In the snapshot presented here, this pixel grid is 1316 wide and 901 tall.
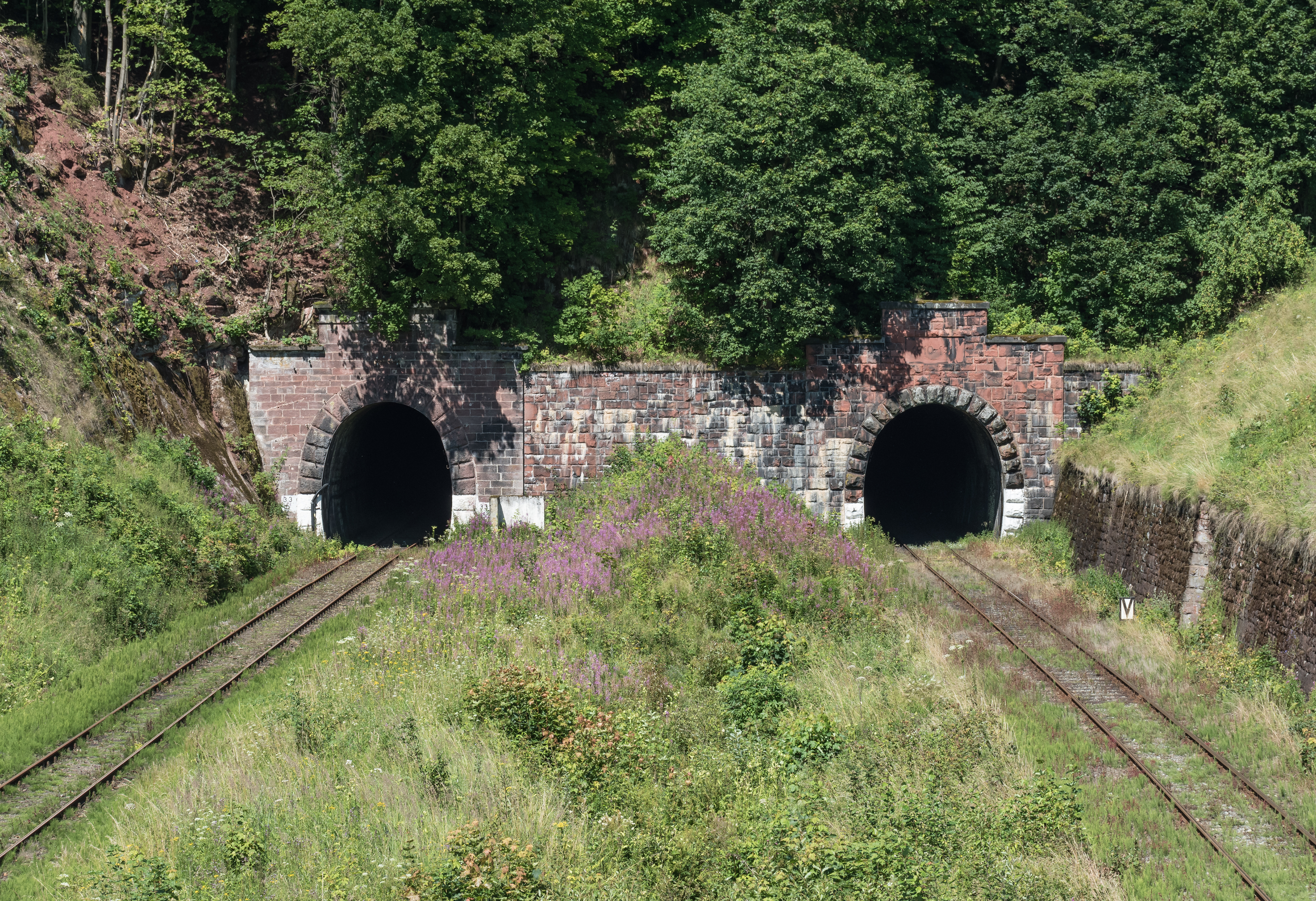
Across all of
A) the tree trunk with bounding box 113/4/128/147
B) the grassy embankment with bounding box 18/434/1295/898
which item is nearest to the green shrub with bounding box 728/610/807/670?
the grassy embankment with bounding box 18/434/1295/898

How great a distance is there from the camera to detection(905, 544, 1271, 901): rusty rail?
11.1 m

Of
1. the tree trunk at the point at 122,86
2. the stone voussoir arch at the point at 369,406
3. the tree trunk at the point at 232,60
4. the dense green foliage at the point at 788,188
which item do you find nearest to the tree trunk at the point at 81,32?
the tree trunk at the point at 122,86

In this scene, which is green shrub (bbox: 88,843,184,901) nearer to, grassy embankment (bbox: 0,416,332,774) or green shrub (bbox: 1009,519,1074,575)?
grassy embankment (bbox: 0,416,332,774)

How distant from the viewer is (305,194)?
91.9 ft

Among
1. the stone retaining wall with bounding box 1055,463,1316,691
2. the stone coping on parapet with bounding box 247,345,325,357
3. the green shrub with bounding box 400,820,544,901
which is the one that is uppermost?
the stone coping on parapet with bounding box 247,345,325,357

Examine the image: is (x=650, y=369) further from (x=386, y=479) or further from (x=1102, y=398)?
(x=1102, y=398)

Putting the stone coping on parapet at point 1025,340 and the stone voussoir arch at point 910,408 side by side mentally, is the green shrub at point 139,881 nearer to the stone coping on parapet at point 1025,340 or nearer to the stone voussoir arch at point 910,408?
the stone voussoir arch at point 910,408

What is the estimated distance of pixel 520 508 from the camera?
2872 cm

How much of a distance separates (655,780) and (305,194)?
2067 centimetres

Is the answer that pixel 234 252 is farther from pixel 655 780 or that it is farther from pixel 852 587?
pixel 655 780

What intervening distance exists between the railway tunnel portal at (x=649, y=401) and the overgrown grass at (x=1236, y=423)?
2.37 metres

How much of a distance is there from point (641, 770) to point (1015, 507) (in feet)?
61.6

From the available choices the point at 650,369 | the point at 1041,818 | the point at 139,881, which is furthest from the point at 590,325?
the point at 139,881

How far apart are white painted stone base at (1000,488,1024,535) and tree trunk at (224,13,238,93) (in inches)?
945
